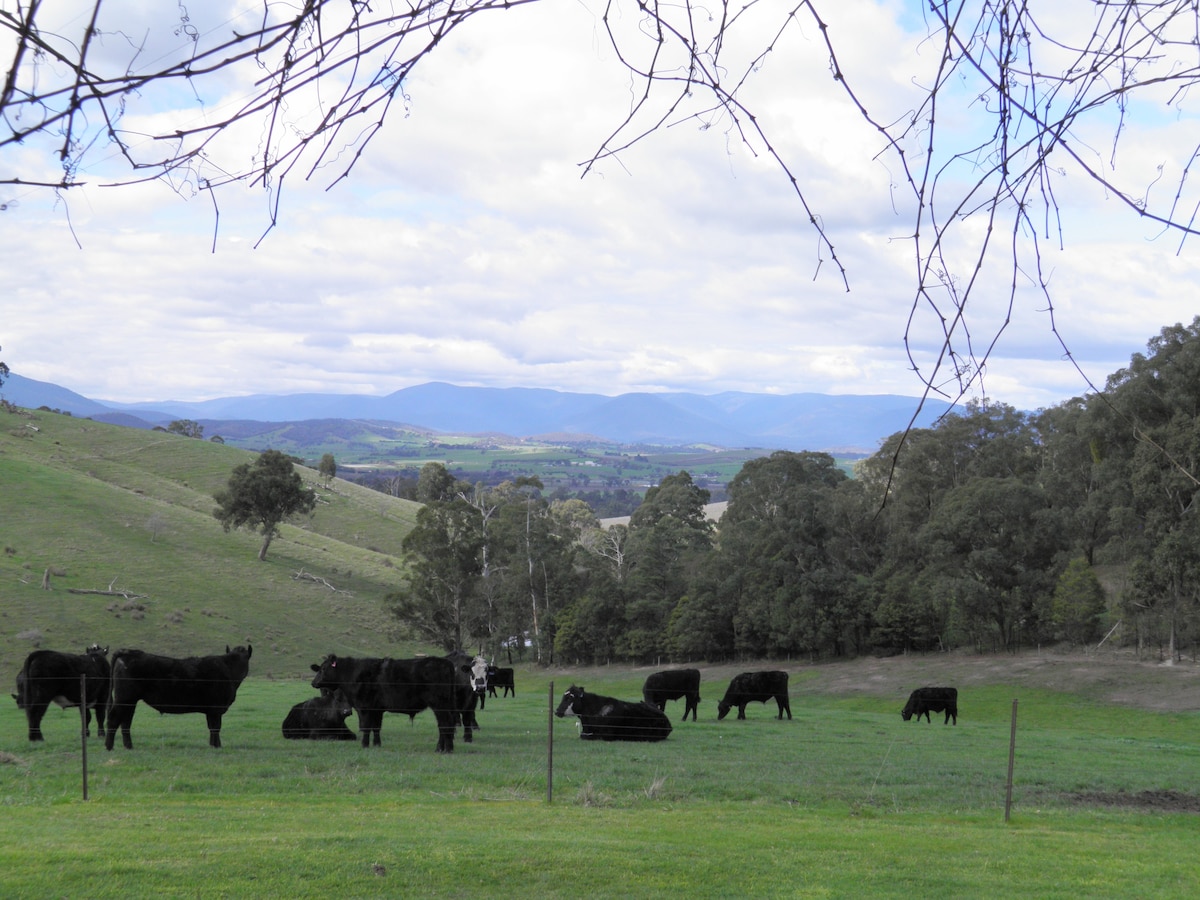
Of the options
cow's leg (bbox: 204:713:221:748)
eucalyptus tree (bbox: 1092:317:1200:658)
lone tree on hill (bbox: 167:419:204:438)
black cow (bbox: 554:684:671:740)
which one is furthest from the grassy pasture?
lone tree on hill (bbox: 167:419:204:438)

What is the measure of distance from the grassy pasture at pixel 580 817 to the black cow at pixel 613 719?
364mm

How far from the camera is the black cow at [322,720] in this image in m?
14.8

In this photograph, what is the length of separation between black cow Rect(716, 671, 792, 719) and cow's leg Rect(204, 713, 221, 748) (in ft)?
41.4

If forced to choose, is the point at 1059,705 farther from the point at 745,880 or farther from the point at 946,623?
the point at 745,880

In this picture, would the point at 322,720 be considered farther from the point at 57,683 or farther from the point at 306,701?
the point at 57,683

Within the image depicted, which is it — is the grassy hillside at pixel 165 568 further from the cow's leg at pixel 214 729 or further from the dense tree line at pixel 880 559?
the cow's leg at pixel 214 729

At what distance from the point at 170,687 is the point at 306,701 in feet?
6.88

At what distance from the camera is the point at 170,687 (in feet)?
46.3

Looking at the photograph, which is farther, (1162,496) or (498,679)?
(1162,496)

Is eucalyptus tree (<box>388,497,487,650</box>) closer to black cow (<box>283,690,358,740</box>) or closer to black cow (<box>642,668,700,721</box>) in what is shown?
black cow (<box>642,668,700,721</box>)

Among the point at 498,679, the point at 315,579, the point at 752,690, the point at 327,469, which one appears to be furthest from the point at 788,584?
the point at 327,469

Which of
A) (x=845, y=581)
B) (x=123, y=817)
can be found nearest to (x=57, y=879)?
(x=123, y=817)

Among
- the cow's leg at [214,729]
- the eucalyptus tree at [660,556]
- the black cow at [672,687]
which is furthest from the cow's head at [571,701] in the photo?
the eucalyptus tree at [660,556]

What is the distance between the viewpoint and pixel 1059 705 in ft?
105
